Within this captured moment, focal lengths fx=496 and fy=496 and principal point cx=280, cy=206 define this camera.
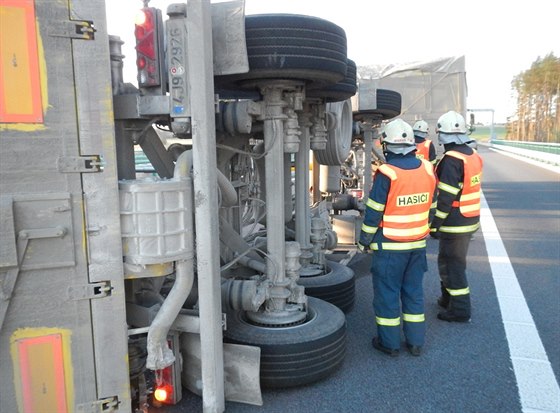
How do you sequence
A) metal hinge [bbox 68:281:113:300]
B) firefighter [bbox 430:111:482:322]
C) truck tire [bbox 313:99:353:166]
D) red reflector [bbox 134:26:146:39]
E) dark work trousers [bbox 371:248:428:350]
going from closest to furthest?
metal hinge [bbox 68:281:113:300], red reflector [bbox 134:26:146:39], dark work trousers [bbox 371:248:428:350], firefighter [bbox 430:111:482:322], truck tire [bbox 313:99:353:166]

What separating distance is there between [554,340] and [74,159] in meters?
3.61

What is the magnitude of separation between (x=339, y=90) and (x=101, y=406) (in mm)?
2740

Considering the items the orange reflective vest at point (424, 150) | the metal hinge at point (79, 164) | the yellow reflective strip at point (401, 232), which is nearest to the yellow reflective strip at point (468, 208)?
the yellow reflective strip at point (401, 232)

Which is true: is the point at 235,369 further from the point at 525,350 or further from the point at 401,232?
the point at 525,350

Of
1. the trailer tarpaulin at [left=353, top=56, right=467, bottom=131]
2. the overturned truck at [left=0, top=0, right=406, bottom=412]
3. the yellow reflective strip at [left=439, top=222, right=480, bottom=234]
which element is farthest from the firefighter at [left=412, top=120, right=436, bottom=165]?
the trailer tarpaulin at [left=353, top=56, right=467, bottom=131]

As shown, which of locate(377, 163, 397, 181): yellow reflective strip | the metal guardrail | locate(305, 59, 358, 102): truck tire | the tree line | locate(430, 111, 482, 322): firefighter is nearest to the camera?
locate(377, 163, 397, 181): yellow reflective strip

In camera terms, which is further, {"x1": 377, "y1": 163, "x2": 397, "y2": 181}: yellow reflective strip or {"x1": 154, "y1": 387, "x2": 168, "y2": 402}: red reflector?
{"x1": 377, "y1": 163, "x2": 397, "y2": 181}: yellow reflective strip

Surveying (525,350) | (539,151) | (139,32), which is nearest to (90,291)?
(139,32)

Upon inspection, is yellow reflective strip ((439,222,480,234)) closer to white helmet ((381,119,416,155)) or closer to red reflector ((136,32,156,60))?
white helmet ((381,119,416,155))

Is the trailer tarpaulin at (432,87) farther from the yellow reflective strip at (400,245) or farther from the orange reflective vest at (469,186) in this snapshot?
the yellow reflective strip at (400,245)

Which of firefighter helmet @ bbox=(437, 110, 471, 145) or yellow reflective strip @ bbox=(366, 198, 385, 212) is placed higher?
firefighter helmet @ bbox=(437, 110, 471, 145)

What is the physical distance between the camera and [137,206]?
7.88 feet

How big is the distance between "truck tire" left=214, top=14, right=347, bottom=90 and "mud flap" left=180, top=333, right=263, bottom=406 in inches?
63.8

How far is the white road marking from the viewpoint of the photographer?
296cm
